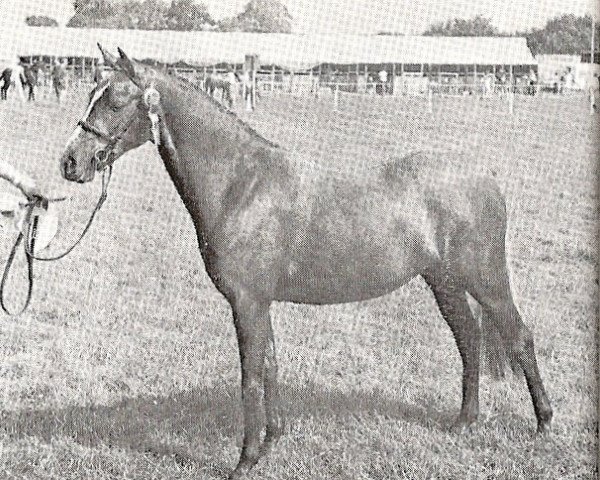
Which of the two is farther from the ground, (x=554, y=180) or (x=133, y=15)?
(x=133, y=15)

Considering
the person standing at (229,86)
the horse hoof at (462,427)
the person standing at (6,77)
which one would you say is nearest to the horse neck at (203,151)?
the person standing at (229,86)

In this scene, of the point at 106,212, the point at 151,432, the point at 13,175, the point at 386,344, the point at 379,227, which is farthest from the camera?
the point at 106,212

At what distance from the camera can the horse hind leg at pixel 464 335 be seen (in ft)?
13.6

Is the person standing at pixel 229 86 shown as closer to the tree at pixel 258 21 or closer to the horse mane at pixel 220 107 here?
the tree at pixel 258 21

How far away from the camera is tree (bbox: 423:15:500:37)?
14.0 ft

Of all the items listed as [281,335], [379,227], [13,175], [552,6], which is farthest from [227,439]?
[552,6]

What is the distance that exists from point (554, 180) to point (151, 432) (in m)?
2.58

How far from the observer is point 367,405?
4.28 meters

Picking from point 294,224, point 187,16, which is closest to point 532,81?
point 294,224

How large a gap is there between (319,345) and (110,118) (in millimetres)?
1865

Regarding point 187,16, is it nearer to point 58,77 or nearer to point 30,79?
point 58,77

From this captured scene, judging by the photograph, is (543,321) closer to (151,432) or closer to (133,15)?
(151,432)

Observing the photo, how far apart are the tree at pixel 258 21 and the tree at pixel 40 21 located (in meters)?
1.00

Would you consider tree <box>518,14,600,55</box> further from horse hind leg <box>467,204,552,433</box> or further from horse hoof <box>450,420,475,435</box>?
horse hoof <box>450,420,475,435</box>
